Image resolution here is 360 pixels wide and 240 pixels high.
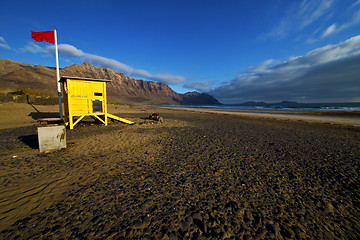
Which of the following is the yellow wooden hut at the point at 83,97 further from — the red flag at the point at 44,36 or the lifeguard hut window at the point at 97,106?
the red flag at the point at 44,36

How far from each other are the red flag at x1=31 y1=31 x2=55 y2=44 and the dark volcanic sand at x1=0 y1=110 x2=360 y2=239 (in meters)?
11.4

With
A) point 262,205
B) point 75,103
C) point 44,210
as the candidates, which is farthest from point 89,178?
point 75,103

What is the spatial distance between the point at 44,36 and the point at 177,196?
17131 millimetres

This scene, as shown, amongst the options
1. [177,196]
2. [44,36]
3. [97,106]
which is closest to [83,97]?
[97,106]

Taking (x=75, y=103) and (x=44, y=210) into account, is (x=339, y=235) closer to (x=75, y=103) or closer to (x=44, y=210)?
(x=44, y=210)

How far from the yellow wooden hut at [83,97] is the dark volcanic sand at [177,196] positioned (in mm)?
5091

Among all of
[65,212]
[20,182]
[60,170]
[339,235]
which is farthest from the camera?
[60,170]

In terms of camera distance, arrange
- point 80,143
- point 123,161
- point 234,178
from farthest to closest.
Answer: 1. point 80,143
2. point 123,161
3. point 234,178

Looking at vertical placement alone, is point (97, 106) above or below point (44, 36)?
below

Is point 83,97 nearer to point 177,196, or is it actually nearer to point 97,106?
point 97,106

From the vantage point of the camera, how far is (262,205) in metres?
2.69

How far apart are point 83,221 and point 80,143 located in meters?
5.50

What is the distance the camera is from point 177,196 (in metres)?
2.89

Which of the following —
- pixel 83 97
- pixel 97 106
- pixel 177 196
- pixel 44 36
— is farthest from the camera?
pixel 44 36
